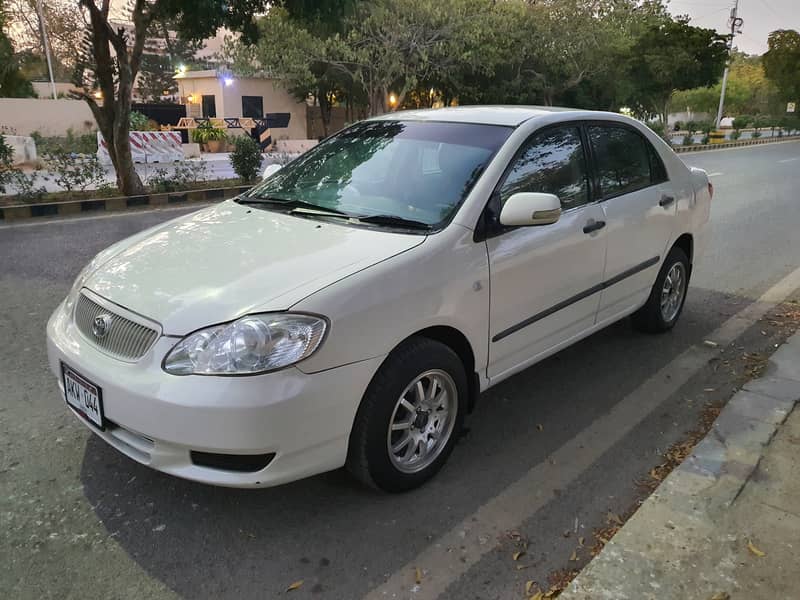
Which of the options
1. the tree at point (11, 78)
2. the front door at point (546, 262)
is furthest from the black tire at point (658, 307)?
the tree at point (11, 78)

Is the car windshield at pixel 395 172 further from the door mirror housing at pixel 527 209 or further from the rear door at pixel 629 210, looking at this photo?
the rear door at pixel 629 210

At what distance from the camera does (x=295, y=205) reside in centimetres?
356

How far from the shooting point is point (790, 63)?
52.8m

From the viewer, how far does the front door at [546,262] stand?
127 inches

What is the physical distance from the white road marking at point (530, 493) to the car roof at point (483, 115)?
1718 mm

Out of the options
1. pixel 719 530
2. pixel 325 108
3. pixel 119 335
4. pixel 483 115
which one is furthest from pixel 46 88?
pixel 719 530

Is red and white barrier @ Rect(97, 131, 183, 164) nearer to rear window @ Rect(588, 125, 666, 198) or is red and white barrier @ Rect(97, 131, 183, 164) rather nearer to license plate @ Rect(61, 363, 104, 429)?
rear window @ Rect(588, 125, 666, 198)

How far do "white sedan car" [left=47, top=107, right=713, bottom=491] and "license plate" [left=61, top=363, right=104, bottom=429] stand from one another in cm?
1

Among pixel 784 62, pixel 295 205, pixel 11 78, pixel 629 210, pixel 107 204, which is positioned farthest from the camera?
pixel 784 62

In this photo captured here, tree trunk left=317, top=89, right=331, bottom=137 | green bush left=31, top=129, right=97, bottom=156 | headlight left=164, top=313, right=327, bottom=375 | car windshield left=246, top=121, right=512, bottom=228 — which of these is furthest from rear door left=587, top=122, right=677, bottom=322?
tree trunk left=317, top=89, right=331, bottom=137

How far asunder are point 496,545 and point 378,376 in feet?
2.71

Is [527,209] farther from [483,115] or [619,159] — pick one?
[619,159]

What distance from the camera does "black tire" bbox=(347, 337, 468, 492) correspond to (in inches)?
105

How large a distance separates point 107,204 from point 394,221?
29.1 feet
